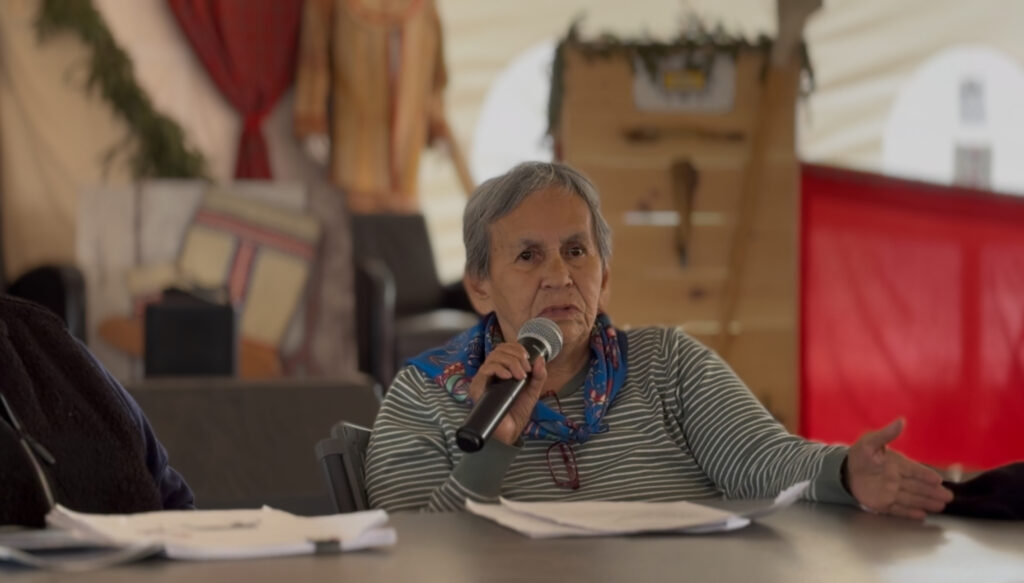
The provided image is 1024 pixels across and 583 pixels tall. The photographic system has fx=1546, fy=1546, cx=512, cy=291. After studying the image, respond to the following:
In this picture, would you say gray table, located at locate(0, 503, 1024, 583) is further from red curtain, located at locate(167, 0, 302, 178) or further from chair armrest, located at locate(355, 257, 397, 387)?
red curtain, located at locate(167, 0, 302, 178)

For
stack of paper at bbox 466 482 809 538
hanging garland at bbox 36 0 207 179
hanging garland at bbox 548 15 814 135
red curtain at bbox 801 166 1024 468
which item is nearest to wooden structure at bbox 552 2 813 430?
hanging garland at bbox 548 15 814 135

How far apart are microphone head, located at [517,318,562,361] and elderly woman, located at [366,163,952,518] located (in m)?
0.04

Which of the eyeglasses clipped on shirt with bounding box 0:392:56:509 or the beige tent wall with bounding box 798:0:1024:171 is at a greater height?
the beige tent wall with bounding box 798:0:1024:171

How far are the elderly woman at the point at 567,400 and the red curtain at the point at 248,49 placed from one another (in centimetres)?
467

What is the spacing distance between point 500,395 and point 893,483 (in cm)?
43

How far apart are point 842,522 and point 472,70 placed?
572 cm

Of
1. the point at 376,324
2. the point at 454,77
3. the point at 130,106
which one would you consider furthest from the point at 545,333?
the point at 454,77

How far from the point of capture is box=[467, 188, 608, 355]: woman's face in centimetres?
211

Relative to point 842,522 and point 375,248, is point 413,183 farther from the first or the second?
point 842,522

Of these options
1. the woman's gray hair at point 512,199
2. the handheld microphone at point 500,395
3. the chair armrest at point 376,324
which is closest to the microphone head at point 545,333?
the handheld microphone at point 500,395

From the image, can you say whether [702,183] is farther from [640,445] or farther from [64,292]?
[640,445]

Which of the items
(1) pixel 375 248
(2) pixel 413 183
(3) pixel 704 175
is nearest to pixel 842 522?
(3) pixel 704 175

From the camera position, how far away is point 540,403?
207 cm

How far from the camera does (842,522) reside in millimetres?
1571
